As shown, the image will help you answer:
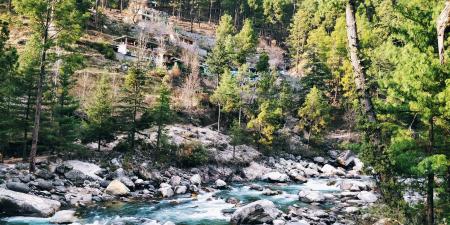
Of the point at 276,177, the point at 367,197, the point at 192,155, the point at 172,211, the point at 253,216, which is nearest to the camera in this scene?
the point at 253,216

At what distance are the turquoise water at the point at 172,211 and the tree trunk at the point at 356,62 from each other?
1256cm

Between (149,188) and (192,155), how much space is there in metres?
8.76

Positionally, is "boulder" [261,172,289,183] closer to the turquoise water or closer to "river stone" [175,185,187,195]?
the turquoise water

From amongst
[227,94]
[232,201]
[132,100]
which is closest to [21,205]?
[232,201]

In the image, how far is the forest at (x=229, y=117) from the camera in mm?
11719

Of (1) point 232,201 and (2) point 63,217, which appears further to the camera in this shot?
(1) point 232,201

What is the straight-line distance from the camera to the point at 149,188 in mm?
28391

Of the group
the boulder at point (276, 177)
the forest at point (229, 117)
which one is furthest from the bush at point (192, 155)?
the boulder at point (276, 177)

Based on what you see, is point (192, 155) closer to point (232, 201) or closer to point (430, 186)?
point (232, 201)

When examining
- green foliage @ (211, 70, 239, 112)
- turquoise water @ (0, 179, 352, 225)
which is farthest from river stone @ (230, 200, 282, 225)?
green foliage @ (211, 70, 239, 112)

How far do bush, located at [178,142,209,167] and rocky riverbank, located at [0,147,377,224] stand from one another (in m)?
0.88

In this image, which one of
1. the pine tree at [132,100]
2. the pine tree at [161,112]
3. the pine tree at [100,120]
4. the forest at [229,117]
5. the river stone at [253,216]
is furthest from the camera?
the pine tree at [161,112]

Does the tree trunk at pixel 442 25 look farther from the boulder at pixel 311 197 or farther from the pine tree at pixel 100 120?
the pine tree at pixel 100 120

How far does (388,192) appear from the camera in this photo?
1059 centimetres
